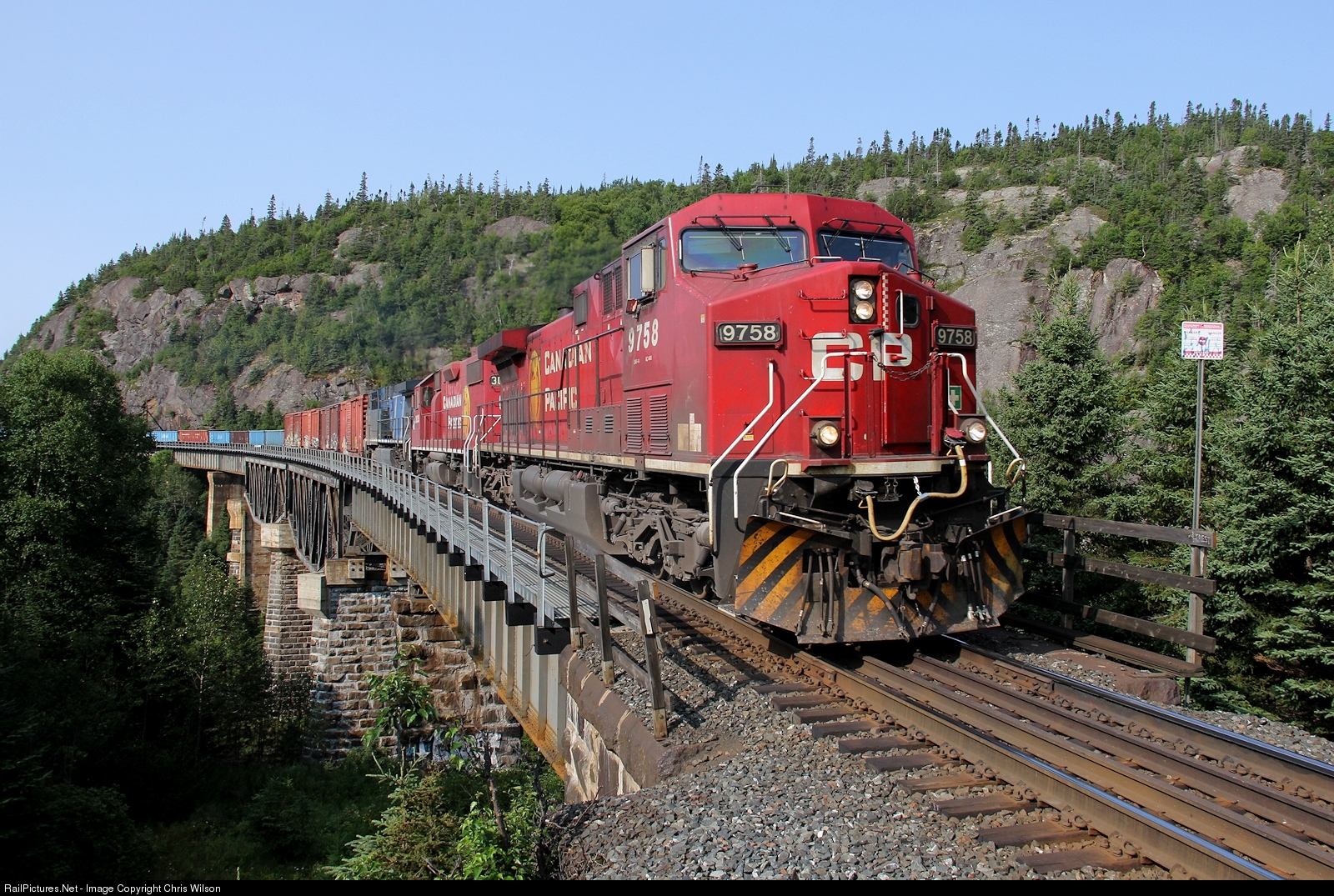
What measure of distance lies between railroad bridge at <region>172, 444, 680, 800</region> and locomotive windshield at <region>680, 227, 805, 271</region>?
325cm

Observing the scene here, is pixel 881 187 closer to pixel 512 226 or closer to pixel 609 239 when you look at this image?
pixel 512 226

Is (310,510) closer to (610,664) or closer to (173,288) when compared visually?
(610,664)

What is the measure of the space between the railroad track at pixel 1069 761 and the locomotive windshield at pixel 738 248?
3.55m

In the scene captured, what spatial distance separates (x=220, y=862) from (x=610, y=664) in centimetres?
1932

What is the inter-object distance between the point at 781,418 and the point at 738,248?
2.30 meters

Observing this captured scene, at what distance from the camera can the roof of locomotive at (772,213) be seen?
28.5 ft

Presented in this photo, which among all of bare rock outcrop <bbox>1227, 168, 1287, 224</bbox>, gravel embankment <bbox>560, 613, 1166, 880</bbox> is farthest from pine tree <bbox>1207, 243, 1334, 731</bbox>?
bare rock outcrop <bbox>1227, 168, 1287, 224</bbox>

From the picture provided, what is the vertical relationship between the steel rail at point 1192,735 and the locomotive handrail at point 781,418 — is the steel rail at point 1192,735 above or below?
below

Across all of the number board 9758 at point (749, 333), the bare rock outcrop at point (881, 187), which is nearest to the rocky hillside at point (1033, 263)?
the bare rock outcrop at point (881, 187)

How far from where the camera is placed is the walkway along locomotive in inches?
285

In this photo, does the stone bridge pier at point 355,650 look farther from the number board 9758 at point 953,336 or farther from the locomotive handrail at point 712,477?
the number board 9758 at point 953,336

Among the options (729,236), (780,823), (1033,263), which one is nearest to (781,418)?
(729,236)

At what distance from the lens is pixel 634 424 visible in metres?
9.88

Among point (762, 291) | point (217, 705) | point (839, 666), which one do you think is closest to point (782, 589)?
point (839, 666)
